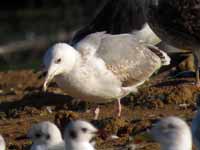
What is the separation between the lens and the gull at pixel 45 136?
31.9ft

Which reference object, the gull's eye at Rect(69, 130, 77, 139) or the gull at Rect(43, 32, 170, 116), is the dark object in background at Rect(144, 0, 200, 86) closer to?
the gull at Rect(43, 32, 170, 116)

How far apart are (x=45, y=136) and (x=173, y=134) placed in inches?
50.8

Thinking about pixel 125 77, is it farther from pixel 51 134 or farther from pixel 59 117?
pixel 51 134

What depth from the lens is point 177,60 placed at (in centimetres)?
1537

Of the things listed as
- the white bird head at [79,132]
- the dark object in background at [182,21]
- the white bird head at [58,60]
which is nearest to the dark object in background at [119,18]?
the dark object in background at [182,21]

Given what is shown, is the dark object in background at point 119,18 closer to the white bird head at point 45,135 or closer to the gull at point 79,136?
the white bird head at point 45,135

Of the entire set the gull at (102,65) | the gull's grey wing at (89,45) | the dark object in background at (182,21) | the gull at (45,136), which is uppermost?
the dark object in background at (182,21)

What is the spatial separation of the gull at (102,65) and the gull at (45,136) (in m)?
1.80

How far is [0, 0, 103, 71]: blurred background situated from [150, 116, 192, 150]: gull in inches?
575

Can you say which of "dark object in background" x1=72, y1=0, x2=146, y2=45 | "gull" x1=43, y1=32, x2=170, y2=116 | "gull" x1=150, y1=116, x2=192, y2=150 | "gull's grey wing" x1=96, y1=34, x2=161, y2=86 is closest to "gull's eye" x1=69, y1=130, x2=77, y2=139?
"gull" x1=150, y1=116, x2=192, y2=150

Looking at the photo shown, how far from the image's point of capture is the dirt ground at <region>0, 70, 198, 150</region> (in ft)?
37.3

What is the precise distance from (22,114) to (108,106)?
1170mm

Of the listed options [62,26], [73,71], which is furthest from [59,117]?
[62,26]

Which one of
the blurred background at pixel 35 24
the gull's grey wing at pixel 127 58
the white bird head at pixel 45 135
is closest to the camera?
the white bird head at pixel 45 135
